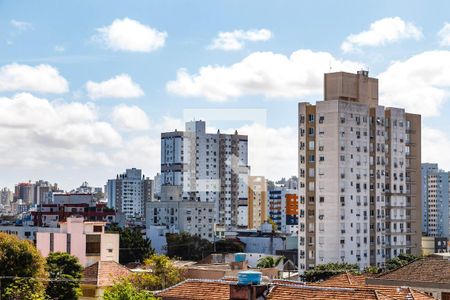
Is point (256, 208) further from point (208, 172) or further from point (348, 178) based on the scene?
point (348, 178)

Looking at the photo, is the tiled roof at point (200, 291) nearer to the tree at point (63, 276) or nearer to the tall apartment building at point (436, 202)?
the tree at point (63, 276)

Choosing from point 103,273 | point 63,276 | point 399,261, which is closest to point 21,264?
point 63,276

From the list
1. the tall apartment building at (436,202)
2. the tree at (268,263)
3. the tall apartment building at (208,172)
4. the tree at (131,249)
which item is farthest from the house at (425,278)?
the tall apartment building at (436,202)

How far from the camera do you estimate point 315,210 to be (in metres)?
57.3

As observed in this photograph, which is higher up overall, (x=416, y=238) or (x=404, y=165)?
(x=404, y=165)

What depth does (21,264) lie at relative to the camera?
30.1 meters

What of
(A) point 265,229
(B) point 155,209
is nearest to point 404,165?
(A) point 265,229

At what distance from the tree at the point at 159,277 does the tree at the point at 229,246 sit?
36.2 meters

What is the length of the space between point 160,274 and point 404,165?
3413 centimetres

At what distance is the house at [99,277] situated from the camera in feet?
109

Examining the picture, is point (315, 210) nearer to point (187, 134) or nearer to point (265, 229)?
point (265, 229)

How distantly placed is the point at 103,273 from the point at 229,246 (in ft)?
123

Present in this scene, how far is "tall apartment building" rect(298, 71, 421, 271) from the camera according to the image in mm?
56750

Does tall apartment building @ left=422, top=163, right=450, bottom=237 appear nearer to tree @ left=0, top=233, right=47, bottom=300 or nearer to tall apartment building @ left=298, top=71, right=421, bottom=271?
tall apartment building @ left=298, top=71, right=421, bottom=271
